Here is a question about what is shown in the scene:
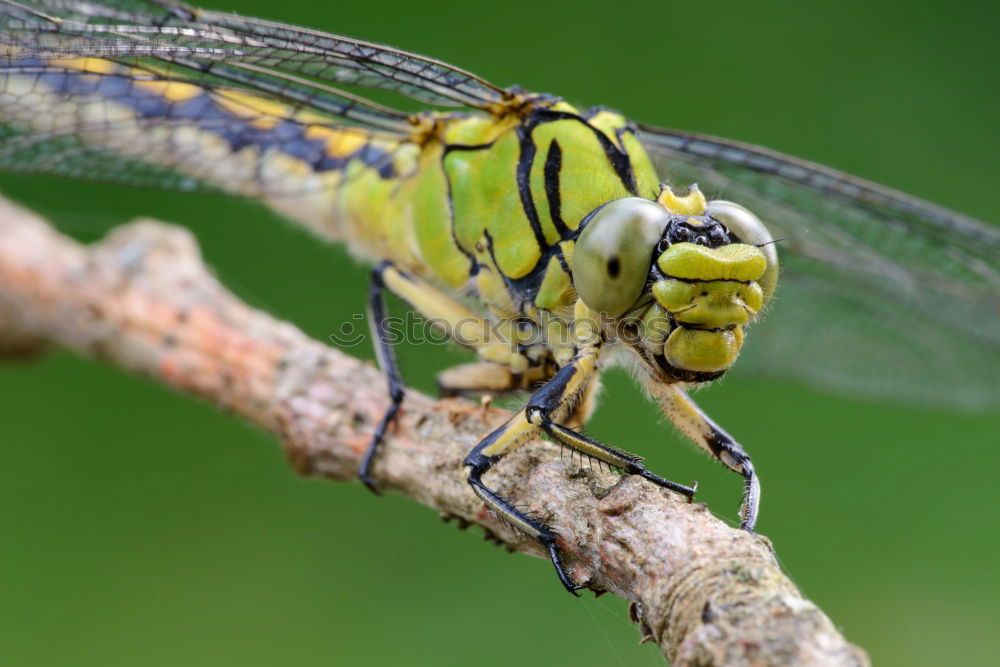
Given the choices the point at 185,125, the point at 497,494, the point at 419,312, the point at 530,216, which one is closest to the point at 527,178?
the point at 530,216

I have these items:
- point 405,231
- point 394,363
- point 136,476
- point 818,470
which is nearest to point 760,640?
point 394,363

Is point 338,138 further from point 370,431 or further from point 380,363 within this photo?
point 370,431

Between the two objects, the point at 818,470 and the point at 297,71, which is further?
the point at 818,470

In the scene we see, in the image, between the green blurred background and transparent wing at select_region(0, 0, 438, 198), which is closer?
transparent wing at select_region(0, 0, 438, 198)

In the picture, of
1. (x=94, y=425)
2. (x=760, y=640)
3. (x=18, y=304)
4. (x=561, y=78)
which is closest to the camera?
(x=760, y=640)

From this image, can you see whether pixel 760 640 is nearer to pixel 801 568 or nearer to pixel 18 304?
pixel 801 568

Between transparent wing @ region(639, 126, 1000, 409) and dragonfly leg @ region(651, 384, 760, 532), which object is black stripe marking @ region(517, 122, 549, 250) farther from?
dragonfly leg @ region(651, 384, 760, 532)

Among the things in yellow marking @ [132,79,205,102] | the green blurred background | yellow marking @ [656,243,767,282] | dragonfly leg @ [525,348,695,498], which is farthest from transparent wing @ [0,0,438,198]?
yellow marking @ [656,243,767,282]
